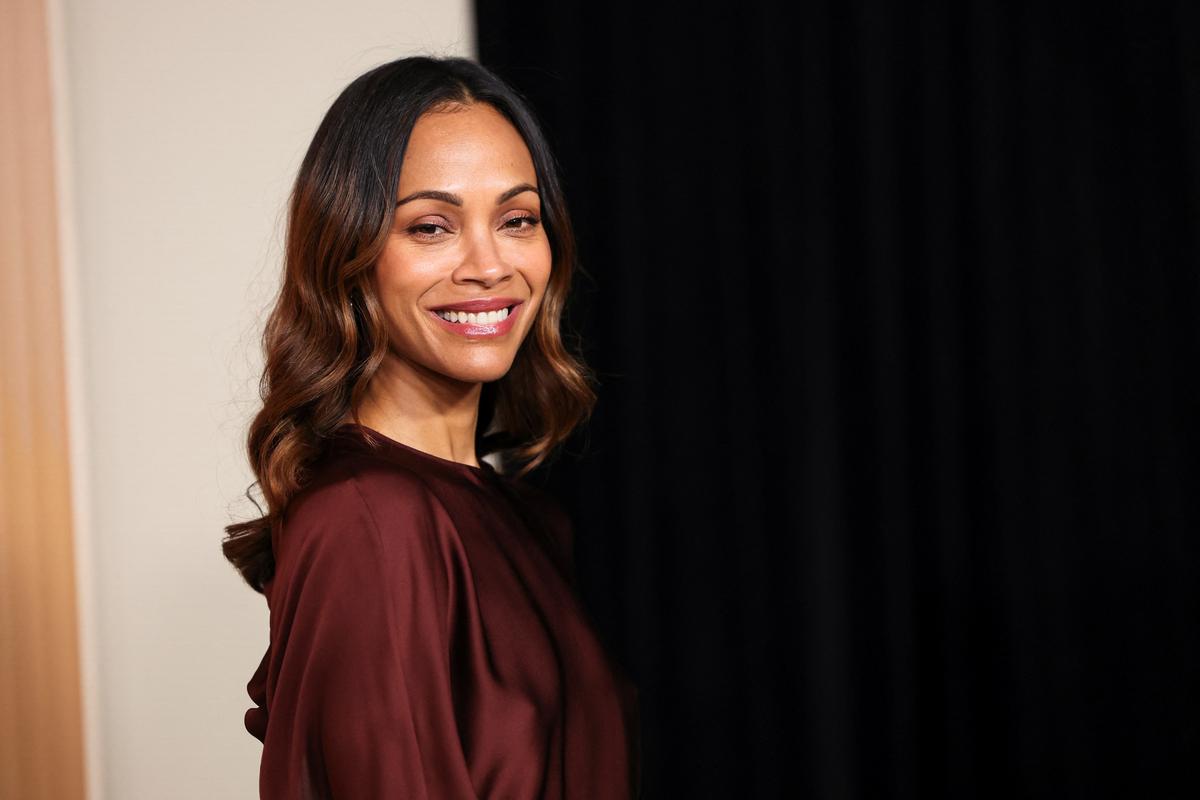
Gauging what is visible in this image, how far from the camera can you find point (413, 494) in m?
1.16

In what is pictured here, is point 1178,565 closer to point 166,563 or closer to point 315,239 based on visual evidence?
point 315,239

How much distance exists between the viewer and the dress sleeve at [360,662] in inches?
41.2

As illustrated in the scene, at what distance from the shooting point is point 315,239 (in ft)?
4.06

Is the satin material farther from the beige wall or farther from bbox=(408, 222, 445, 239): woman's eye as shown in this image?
the beige wall

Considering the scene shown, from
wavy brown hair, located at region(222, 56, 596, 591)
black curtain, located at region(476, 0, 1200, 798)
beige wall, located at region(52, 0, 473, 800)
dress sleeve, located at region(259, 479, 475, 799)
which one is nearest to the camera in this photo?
dress sleeve, located at region(259, 479, 475, 799)

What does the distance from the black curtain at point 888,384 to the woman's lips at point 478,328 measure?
1.15 m

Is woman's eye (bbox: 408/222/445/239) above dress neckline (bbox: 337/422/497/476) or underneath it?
above

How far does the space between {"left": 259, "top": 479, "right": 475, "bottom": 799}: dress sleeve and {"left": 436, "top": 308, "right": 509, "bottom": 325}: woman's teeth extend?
222 millimetres

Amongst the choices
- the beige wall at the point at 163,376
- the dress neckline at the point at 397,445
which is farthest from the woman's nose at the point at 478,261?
the beige wall at the point at 163,376

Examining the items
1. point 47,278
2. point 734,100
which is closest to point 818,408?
point 734,100

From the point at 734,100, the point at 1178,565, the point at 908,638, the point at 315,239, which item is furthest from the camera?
the point at 734,100

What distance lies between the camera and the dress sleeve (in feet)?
3.43

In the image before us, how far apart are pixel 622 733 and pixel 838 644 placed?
1.08m

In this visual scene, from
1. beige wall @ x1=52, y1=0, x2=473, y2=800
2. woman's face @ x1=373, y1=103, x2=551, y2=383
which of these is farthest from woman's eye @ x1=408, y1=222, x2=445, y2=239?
beige wall @ x1=52, y1=0, x2=473, y2=800
